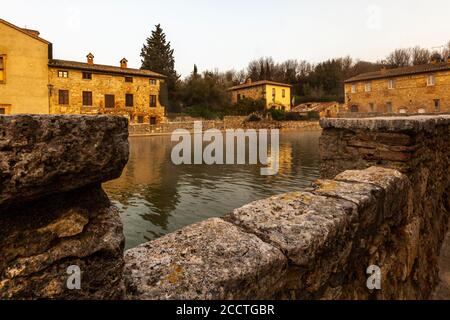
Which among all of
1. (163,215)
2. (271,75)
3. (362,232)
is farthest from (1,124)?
(271,75)

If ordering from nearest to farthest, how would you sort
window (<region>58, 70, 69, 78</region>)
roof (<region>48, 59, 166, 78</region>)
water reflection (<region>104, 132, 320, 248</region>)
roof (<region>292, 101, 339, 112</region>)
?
water reflection (<region>104, 132, 320, 248</region>), roof (<region>48, 59, 166, 78</region>), window (<region>58, 70, 69, 78</region>), roof (<region>292, 101, 339, 112</region>)

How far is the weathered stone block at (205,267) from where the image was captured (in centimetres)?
114

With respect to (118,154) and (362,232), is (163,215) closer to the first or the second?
(362,232)

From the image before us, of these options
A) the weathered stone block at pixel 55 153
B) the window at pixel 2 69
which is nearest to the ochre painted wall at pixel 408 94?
the weathered stone block at pixel 55 153

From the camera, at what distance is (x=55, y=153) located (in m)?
0.83

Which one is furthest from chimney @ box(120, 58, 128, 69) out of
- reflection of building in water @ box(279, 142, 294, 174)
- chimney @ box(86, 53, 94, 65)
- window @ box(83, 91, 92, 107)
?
reflection of building in water @ box(279, 142, 294, 174)

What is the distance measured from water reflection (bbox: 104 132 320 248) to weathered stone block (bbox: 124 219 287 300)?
3.82 metres

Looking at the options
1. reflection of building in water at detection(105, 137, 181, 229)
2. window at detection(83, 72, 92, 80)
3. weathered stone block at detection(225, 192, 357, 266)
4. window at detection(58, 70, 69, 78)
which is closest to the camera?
weathered stone block at detection(225, 192, 357, 266)

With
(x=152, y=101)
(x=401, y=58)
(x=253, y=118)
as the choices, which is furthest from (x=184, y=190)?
(x=401, y=58)

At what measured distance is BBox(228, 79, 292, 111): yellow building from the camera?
4620 centimetres

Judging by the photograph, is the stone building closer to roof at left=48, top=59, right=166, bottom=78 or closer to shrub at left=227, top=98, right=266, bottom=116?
roof at left=48, top=59, right=166, bottom=78

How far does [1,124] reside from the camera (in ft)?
2.43

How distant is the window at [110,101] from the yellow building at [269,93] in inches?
848
